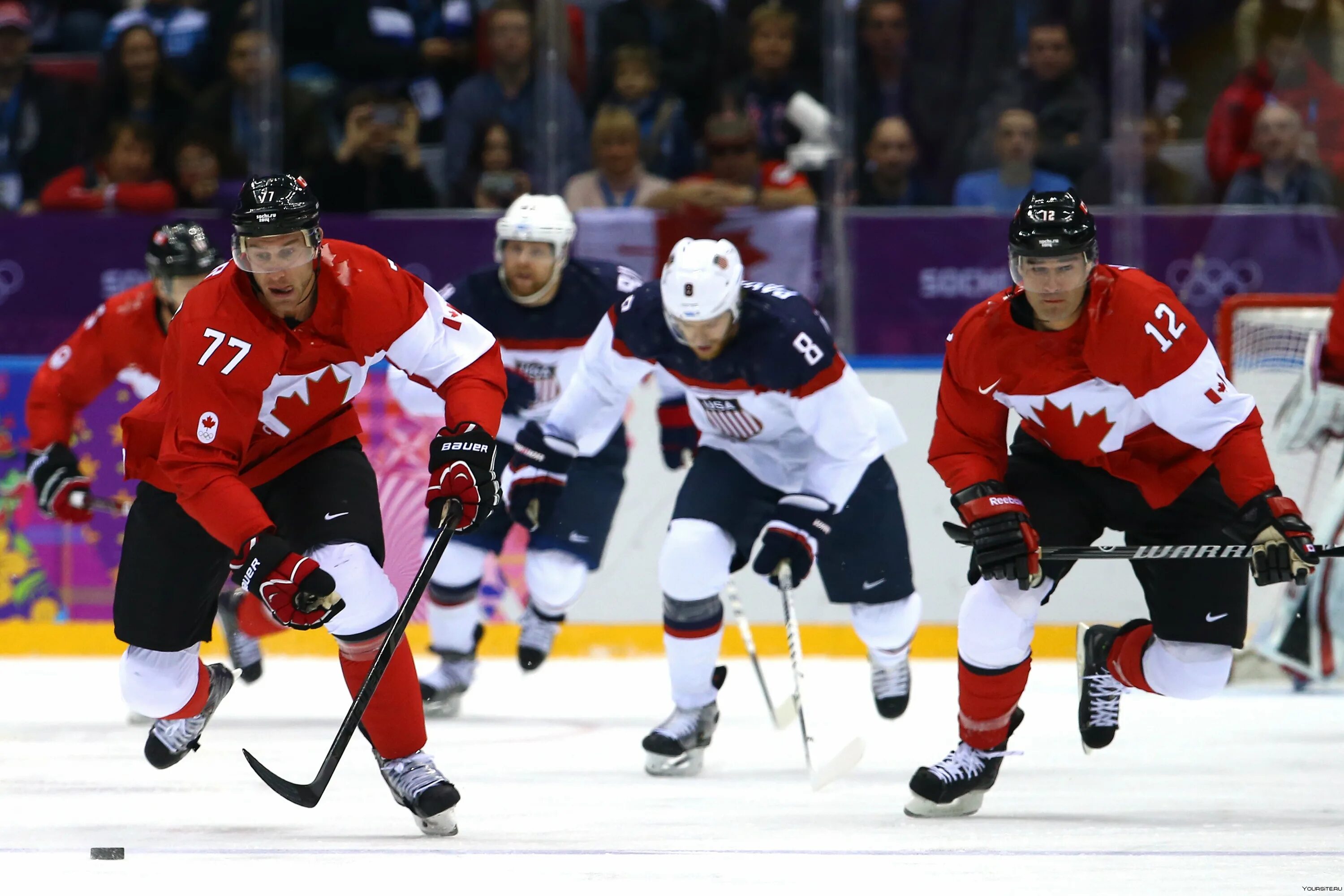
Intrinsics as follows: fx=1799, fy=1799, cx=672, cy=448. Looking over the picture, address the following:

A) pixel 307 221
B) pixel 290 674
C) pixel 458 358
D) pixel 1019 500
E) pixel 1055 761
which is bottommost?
pixel 290 674

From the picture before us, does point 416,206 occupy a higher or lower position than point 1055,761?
higher

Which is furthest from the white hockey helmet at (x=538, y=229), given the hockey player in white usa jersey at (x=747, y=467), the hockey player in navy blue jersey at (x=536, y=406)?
the hockey player in white usa jersey at (x=747, y=467)

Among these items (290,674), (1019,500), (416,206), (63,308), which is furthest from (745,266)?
(1019,500)

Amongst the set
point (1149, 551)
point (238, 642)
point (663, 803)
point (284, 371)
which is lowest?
point (238, 642)

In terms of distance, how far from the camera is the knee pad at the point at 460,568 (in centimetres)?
→ 522

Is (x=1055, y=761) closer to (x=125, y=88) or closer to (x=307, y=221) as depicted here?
(x=307, y=221)

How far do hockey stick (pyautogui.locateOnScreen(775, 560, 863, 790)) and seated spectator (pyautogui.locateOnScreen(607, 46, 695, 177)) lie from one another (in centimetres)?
278

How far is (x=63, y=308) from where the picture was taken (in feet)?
22.2

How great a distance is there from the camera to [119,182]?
6965mm

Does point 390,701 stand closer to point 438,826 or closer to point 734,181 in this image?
point 438,826

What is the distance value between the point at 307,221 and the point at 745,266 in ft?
11.0

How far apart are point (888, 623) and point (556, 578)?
3.43 feet

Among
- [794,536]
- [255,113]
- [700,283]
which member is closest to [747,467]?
[794,536]

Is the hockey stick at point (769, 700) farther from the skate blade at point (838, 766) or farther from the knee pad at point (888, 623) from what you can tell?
the skate blade at point (838, 766)
